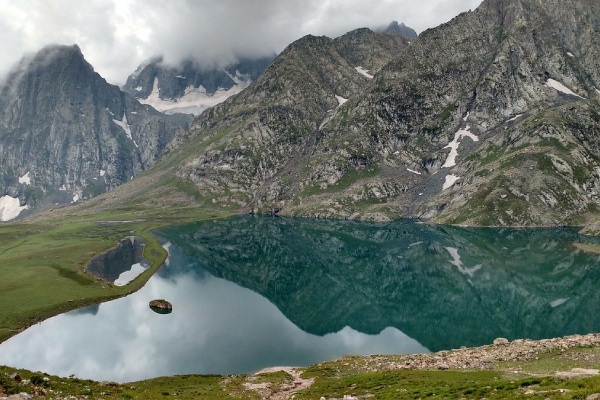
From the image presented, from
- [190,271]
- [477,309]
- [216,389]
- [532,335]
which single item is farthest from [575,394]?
[190,271]

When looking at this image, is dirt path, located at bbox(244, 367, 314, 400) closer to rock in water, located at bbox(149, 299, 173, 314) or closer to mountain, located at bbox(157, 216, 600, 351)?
mountain, located at bbox(157, 216, 600, 351)

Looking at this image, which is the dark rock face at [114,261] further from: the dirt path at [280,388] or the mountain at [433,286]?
the dirt path at [280,388]

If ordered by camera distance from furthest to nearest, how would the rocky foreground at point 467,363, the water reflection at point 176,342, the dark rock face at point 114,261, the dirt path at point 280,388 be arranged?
the dark rock face at point 114,261
the water reflection at point 176,342
the dirt path at point 280,388
the rocky foreground at point 467,363

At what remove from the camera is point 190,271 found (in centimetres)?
15962

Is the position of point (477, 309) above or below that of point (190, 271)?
below

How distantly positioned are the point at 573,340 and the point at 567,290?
69.9m

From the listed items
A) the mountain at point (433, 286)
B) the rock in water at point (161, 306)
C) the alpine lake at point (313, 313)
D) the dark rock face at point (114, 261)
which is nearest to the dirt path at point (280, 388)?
the alpine lake at point (313, 313)

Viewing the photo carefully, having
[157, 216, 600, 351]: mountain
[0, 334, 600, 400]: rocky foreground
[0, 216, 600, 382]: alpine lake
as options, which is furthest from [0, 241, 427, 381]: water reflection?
[0, 334, 600, 400]: rocky foreground

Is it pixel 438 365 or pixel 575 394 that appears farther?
pixel 438 365

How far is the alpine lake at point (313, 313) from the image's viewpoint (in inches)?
3108

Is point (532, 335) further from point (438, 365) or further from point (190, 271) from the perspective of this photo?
point (190, 271)

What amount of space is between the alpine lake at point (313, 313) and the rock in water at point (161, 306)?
1667mm

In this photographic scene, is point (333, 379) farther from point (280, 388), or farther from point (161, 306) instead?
point (161, 306)

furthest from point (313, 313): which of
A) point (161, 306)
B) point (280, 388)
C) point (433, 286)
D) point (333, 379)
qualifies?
point (280, 388)
